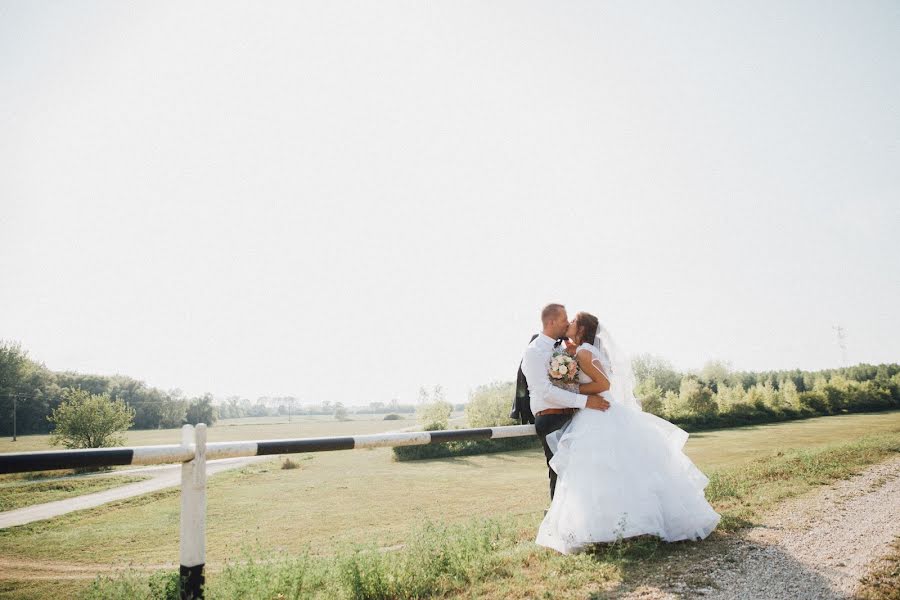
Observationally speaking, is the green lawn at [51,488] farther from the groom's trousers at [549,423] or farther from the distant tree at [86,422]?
the groom's trousers at [549,423]

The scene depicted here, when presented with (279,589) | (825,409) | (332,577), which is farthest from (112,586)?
(825,409)

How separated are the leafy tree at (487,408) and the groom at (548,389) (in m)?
32.5

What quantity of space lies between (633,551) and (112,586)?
4.35 meters

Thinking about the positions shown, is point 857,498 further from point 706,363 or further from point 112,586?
point 706,363

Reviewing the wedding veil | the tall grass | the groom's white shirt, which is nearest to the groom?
the groom's white shirt

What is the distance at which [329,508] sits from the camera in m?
19.4

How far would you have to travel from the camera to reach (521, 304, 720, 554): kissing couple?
437cm

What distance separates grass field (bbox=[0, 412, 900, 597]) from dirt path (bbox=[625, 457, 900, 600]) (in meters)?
0.60

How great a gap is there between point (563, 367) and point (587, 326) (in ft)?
2.46

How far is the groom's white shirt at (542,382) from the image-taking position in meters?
4.93

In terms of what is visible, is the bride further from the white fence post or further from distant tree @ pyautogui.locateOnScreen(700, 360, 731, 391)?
distant tree @ pyautogui.locateOnScreen(700, 360, 731, 391)

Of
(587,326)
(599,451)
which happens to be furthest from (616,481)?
(587,326)

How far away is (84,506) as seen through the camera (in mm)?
23391

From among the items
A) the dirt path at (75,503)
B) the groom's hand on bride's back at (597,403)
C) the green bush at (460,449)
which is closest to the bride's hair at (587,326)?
the groom's hand on bride's back at (597,403)
